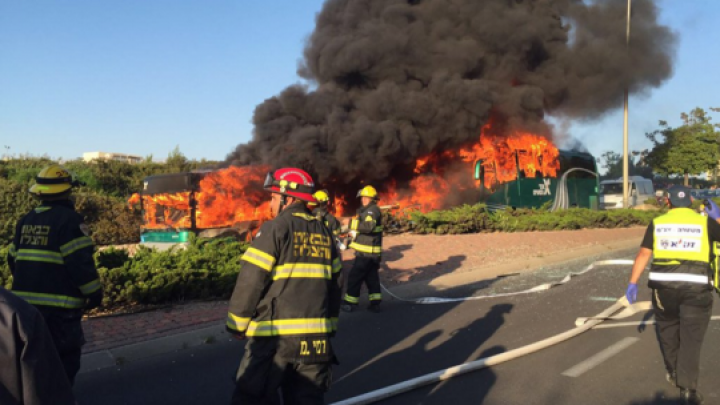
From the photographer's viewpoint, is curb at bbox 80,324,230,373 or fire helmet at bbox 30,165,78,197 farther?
curb at bbox 80,324,230,373

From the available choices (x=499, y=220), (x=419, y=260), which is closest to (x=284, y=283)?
(x=419, y=260)

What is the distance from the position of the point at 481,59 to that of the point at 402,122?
17.3 feet

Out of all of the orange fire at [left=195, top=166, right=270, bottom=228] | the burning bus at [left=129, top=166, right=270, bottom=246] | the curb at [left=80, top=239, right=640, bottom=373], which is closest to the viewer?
the curb at [left=80, top=239, right=640, bottom=373]

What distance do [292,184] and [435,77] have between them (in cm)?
2002

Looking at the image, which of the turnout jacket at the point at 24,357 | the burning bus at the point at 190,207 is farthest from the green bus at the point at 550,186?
the turnout jacket at the point at 24,357

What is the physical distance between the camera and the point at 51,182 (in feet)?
11.8

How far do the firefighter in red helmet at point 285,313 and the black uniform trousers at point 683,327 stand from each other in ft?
9.05

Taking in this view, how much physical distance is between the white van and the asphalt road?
2226 centimetres

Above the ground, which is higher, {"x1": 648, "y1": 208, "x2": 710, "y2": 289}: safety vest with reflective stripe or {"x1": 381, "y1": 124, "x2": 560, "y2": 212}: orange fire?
{"x1": 381, "y1": 124, "x2": 560, "y2": 212}: orange fire

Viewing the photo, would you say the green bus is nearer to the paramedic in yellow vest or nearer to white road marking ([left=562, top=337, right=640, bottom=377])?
white road marking ([left=562, top=337, right=640, bottom=377])

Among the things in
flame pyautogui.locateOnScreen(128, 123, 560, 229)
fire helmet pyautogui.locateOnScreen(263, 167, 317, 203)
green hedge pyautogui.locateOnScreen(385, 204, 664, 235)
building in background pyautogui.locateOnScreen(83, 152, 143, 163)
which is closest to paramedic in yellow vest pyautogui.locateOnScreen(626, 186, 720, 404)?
fire helmet pyautogui.locateOnScreen(263, 167, 317, 203)

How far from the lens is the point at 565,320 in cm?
699

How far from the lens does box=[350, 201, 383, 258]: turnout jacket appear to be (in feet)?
24.2

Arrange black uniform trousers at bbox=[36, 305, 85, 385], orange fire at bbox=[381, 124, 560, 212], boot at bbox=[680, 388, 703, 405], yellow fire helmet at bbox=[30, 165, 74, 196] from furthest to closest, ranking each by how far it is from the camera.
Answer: orange fire at bbox=[381, 124, 560, 212] < boot at bbox=[680, 388, 703, 405] < yellow fire helmet at bbox=[30, 165, 74, 196] < black uniform trousers at bbox=[36, 305, 85, 385]
